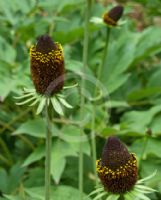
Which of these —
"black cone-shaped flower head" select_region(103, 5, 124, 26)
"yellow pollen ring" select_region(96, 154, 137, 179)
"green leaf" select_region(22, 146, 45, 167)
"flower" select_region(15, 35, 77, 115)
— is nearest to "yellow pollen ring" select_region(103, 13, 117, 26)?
"black cone-shaped flower head" select_region(103, 5, 124, 26)

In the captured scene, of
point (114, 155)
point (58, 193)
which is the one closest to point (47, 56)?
point (114, 155)

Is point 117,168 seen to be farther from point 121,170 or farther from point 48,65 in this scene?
point 48,65

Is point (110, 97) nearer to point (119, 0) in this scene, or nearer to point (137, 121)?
point (137, 121)

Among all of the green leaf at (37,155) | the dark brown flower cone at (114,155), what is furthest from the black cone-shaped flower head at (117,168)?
the green leaf at (37,155)

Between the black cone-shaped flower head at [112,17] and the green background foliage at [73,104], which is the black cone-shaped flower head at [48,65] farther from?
the black cone-shaped flower head at [112,17]

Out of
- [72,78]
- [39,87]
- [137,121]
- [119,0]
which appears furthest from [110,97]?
[39,87]
